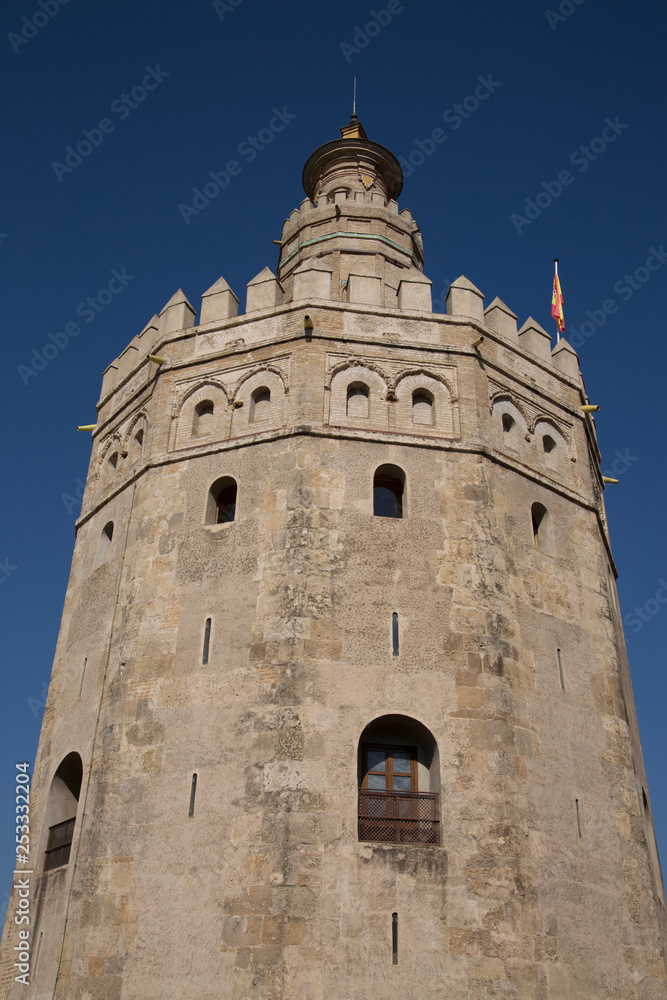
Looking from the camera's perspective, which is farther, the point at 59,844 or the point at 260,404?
the point at 260,404

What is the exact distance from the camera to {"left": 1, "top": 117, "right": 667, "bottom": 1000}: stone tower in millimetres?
13078

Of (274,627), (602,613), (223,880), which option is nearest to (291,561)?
(274,627)

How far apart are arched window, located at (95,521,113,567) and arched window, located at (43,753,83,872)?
3738 mm

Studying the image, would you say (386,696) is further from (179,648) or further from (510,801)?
(179,648)

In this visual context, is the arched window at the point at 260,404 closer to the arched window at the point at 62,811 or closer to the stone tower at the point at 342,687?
the stone tower at the point at 342,687

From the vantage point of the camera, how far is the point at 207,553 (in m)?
16.1

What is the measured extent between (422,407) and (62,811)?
30.2 ft

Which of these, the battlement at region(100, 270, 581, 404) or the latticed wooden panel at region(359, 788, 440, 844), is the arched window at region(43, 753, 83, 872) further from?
the battlement at region(100, 270, 581, 404)

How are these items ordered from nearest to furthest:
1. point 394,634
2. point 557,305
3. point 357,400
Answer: point 394,634
point 357,400
point 557,305

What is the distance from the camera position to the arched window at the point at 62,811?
15.6 metres

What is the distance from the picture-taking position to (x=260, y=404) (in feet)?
57.6

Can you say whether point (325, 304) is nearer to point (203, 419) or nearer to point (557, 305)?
point (203, 419)

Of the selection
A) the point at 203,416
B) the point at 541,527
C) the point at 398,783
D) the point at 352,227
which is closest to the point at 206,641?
the point at 398,783

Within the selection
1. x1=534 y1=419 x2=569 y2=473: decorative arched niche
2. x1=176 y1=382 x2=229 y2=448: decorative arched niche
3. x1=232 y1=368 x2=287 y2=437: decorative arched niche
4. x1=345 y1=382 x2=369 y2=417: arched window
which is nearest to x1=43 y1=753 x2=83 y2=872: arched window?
x1=176 y1=382 x2=229 y2=448: decorative arched niche
